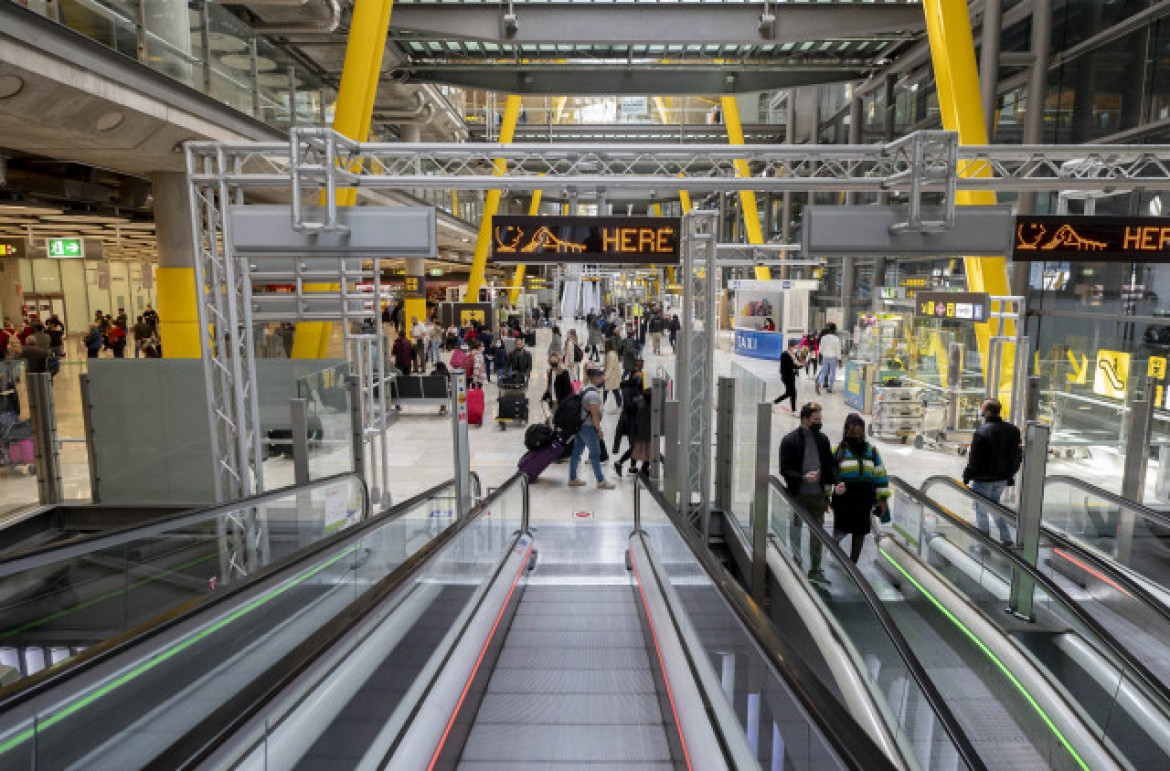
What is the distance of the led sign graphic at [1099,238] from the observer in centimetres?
805

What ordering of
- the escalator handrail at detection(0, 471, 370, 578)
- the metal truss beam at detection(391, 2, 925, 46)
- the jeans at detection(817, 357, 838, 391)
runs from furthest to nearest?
the jeans at detection(817, 357, 838, 391), the metal truss beam at detection(391, 2, 925, 46), the escalator handrail at detection(0, 471, 370, 578)

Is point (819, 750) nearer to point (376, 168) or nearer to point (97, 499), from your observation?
Answer: point (97, 499)

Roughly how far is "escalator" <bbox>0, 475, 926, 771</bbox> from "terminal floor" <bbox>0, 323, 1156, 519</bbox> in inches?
134

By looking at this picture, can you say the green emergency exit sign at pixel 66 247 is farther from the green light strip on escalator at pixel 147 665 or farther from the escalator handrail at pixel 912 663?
the escalator handrail at pixel 912 663

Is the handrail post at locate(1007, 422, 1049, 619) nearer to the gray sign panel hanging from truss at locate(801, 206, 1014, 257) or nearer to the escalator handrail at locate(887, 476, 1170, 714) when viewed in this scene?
the escalator handrail at locate(887, 476, 1170, 714)

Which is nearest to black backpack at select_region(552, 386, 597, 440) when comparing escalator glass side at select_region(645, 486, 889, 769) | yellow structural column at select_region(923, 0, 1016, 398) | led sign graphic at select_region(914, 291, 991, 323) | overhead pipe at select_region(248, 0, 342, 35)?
escalator glass side at select_region(645, 486, 889, 769)

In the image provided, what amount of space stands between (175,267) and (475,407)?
5.62m

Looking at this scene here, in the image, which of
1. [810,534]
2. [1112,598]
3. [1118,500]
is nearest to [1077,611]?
[1112,598]

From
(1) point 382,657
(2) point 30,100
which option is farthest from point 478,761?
(2) point 30,100

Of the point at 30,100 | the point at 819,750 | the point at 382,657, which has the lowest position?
the point at 382,657

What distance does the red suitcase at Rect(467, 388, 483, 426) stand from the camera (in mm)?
14445

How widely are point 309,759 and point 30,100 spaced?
8.35 meters

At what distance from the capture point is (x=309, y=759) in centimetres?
221

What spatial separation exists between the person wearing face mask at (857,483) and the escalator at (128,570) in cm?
447
